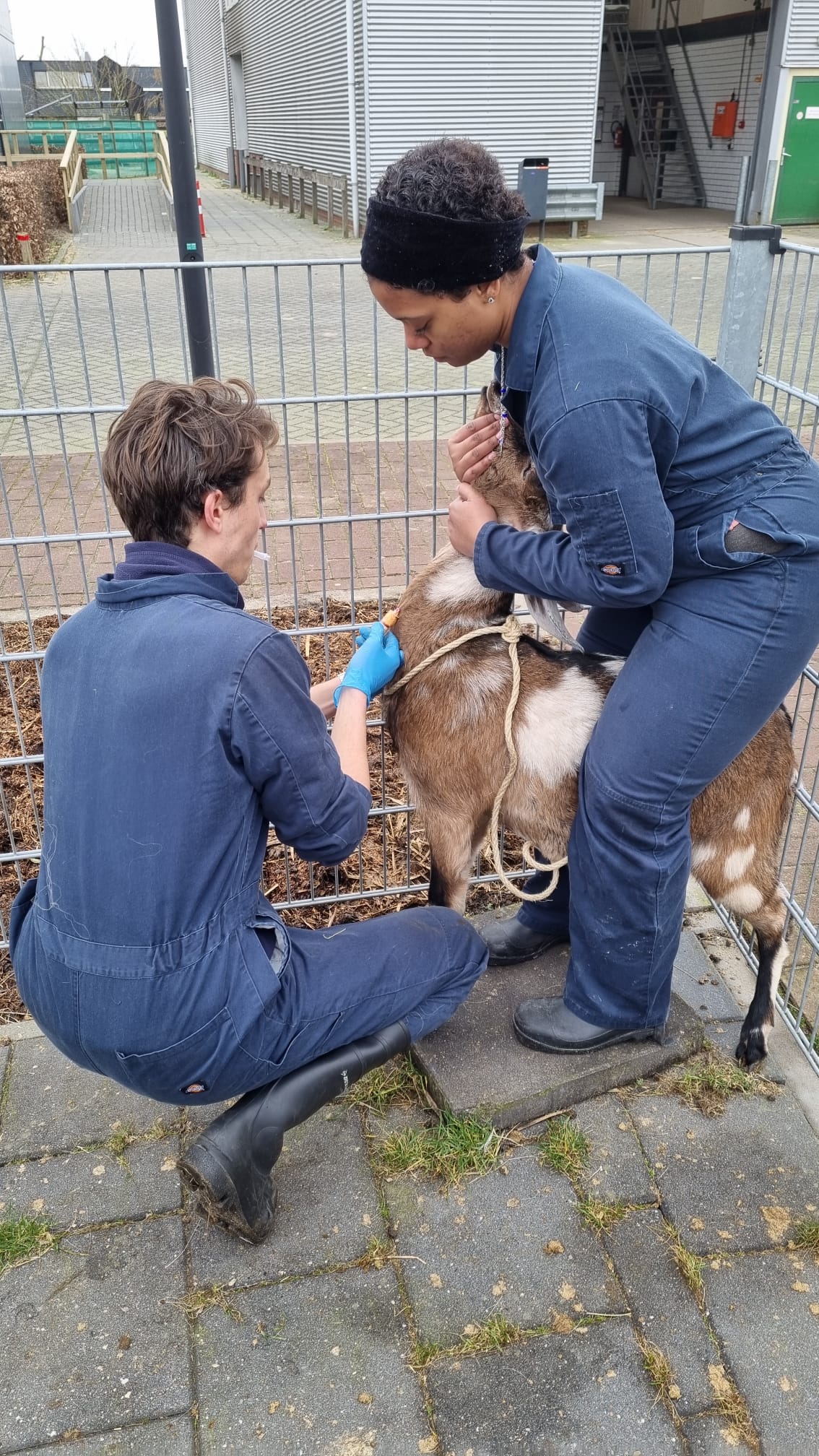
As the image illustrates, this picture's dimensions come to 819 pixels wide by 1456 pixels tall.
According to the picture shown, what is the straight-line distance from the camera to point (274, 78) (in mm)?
25516

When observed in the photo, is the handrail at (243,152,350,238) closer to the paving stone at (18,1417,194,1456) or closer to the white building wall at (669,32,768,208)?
the white building wall at (669,32,768,208)

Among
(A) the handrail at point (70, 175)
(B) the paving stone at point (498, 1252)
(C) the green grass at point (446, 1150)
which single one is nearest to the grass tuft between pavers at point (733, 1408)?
(B) the paving stone at point (498, 1252)

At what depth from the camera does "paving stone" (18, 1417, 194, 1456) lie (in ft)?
6.58

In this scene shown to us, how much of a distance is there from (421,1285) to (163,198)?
102 ft

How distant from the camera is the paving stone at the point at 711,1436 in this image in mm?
2010

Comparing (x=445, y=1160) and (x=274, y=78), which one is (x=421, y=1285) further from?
(x=274, y=78)

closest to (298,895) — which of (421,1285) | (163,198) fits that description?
(421,1285)

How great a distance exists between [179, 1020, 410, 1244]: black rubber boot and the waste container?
18.1 metres

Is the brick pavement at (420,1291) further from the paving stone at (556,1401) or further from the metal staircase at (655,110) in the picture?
the metal staircase at (655,110)

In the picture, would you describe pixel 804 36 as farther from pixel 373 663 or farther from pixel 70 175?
pixel 373 663

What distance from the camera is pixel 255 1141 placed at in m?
2.26

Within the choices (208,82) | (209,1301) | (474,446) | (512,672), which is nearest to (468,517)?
(474,446)

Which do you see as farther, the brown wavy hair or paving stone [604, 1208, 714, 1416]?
paving stone [604, 1208, 714, 1416]

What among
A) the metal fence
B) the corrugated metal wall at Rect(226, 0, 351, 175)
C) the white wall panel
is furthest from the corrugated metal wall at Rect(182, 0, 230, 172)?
the metal fence
